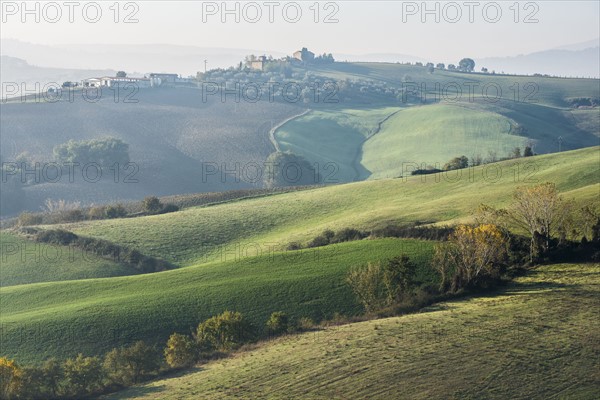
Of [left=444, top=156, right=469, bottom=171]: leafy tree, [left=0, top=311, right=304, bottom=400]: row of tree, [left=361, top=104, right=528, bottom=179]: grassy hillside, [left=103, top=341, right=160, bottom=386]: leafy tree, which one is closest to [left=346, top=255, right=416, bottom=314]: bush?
[left=0, top=311, right=304, bottom=400]: row of tree

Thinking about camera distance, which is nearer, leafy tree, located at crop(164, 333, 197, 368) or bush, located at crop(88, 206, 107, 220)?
leafy tree, located at crop(164, 333, 197, 368)

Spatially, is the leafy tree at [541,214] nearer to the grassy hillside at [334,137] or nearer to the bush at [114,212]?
the bush at [114,212]

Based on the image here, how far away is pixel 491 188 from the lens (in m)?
76.8

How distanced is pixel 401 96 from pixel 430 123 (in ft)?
117

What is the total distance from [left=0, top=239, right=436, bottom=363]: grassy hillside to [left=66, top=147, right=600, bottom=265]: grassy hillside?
340 inches

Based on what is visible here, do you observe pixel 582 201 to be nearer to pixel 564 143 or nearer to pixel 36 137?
pixel 564 143

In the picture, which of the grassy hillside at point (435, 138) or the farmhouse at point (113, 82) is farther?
the farmhouse at point (113, 82)

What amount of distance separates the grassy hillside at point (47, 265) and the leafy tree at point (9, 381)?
23116 millimetres

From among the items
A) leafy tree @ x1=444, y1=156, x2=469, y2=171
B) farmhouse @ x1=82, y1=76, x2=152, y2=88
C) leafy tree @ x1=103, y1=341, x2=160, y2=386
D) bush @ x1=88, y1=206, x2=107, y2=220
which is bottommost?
leafy tree @ x1=103, y1=341, x2=160, y2=386

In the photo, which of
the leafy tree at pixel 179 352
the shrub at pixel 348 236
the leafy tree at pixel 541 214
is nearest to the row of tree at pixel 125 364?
the leafy tree at pixel 179 352

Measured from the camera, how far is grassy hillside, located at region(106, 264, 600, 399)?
1307 inches

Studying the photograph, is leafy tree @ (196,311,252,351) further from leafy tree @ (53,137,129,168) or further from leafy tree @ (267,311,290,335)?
leafy tree @ (53,137,129,168)

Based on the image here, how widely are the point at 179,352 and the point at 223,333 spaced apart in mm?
3109

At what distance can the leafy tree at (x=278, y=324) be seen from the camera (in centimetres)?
4541
